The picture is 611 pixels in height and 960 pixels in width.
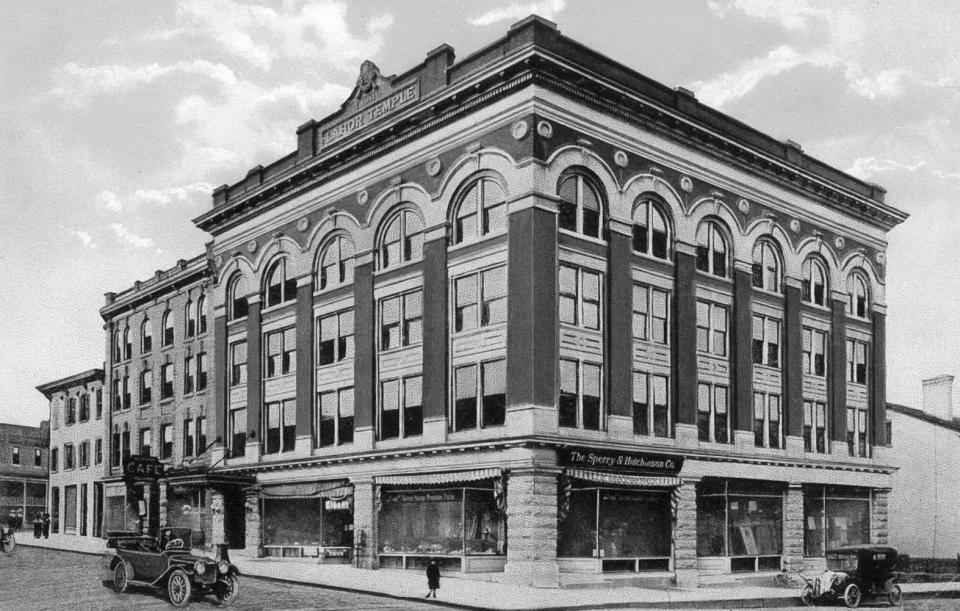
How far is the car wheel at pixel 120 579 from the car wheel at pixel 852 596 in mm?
18213

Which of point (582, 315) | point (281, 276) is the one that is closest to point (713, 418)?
point (582, 315)

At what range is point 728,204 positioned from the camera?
37000 mm

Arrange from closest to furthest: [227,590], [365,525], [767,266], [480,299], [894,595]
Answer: [227,590]
[894,595]
[480,299]
[365,525]
[767,266]

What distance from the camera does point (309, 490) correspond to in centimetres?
3797

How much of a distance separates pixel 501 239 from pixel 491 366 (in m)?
3.85

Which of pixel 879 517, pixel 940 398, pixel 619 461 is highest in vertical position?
pixel 940 398

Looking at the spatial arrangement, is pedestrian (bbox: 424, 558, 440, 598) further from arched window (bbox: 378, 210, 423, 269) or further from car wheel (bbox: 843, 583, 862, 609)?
arched window (bbox: 378, 210, 423, 269)

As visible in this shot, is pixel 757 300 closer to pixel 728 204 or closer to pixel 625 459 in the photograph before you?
pixel 728 204

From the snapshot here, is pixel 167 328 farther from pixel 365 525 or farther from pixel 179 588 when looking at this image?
pixel 179 588

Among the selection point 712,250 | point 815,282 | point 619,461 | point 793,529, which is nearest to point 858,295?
point 815,282

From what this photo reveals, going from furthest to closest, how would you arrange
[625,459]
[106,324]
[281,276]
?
[106,324], [281,276], [625,459]

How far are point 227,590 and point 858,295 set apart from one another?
31.0 m

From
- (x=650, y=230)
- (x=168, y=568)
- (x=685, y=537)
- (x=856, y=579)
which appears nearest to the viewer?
(x=168, y=568)

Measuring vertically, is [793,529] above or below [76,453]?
below
